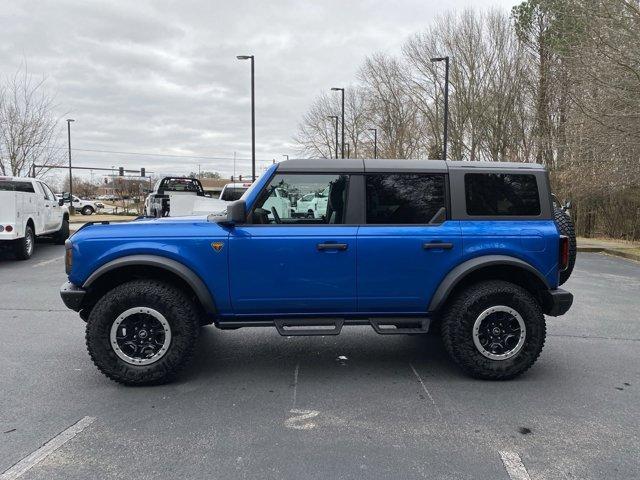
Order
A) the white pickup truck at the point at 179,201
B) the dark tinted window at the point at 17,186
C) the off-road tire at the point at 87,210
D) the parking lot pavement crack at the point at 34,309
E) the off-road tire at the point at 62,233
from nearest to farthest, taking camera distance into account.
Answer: the parking lot pavement crack at the point at 34,309 < the white pickup truck at the point at 179,201 < the dark tinted window at the point at 17,186 < the off-road tire at the point at 62,233 < the off-road tire at the point at 87,210

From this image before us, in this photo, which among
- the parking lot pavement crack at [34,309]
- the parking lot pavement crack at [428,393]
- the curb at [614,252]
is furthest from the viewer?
the curb at [614,252]

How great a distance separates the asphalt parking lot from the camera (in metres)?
2.85

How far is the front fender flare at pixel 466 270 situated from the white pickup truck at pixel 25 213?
9.67 m

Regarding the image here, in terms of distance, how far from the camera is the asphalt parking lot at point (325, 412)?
2850 mm

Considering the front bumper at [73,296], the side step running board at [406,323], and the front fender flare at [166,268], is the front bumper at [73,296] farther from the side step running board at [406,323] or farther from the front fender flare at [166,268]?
the side step running board at [406,323]

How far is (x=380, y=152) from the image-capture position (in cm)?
3847

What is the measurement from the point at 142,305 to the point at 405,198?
2394mm

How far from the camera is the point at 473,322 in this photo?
13.4 feet

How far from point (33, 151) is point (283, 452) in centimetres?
2284

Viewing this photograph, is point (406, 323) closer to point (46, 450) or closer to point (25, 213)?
point (46, 450)

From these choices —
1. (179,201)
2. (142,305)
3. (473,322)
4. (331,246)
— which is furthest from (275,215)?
(179,201)

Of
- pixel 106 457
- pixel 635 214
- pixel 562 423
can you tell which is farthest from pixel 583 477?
pixel 635 214

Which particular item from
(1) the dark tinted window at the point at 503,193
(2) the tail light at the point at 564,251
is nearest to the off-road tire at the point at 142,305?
(1) the dark tinted window at the point at 503,193


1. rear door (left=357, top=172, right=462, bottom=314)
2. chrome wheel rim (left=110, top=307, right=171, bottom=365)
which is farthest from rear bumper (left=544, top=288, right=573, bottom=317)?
chrome wheel rim (left=110, top=307, right=171, bottom=365)
